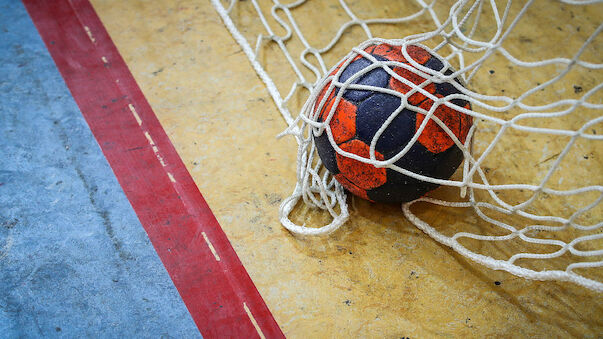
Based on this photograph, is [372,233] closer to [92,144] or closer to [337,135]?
[337,135]

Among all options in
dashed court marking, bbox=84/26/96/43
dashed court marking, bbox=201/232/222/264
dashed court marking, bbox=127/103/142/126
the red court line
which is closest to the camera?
the red court line

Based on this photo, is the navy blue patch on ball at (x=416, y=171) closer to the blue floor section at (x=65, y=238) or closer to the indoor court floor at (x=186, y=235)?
the indoor court floor at (x=186, y=235)

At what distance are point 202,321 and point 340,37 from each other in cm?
163

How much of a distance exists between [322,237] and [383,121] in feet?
1.86

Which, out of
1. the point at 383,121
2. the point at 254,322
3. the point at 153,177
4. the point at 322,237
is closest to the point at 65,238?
the point at 153,177

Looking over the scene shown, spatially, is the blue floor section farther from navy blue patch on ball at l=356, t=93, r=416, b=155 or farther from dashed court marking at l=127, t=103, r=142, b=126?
navy blue patch on ball at l=356, t=93, r=416, b=155

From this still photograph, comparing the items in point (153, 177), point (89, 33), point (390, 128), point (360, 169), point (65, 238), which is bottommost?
point (65, 238)

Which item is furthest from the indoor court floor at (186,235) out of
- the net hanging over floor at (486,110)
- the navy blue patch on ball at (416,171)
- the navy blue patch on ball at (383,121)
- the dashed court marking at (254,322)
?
the navy blue patch on ball at (383,121)

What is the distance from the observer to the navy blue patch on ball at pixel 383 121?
1.58m

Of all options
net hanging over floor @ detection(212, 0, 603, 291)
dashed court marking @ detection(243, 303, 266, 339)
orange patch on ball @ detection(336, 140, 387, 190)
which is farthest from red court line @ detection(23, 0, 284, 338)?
orange patch on ball @ detection(336, 140, 387, 190)

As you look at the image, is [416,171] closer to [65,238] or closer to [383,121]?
[383,121]

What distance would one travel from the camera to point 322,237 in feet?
6.20

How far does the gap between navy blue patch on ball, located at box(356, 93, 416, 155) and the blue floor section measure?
2.99ft

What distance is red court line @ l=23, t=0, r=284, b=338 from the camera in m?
1.71
